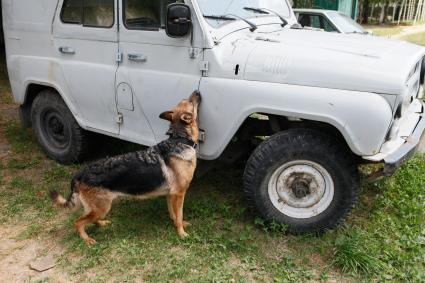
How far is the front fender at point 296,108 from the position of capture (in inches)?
114

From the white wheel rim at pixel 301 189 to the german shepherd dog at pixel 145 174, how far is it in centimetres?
75

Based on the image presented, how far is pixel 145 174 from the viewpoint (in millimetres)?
3340

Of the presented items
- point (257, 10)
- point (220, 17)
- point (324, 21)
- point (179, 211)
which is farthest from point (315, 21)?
point (179, 211)

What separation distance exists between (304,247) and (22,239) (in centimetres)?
245

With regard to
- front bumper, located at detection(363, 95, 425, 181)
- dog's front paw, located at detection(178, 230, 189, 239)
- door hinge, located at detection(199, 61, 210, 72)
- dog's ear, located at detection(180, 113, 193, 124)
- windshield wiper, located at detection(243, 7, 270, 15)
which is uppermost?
windshield wiper, located at detection(243, 7, 270, 15)

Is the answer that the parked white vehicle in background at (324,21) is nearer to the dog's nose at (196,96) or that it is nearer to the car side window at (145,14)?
the car side window at (145,14)

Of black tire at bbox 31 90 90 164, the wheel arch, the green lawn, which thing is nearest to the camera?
the green lawn

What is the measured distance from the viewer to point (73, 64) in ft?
13.9

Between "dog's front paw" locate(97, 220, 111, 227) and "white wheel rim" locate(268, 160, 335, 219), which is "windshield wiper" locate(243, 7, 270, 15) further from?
"dog's front paw" locate(97, 220, 111, 227)

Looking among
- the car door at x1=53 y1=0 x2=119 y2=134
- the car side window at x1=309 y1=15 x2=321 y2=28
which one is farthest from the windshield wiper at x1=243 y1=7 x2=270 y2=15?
the car side window at x1=309 y1=15 x2=321 y2=28

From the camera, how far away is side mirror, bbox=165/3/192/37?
3190mm

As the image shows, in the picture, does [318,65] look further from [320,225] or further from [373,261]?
[373,261]

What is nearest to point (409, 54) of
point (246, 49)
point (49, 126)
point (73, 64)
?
point (246, 49)

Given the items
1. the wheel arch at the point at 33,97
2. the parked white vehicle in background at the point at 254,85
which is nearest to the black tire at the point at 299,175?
the parked white vehicle in background at the point at 254,85
